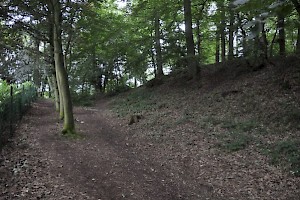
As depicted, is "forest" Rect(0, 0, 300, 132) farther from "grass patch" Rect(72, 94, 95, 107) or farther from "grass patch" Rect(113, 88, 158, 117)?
"grass patch" Rect(113, 88, 158, 117)

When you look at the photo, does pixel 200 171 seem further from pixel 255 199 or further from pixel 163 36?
pixel 163 36

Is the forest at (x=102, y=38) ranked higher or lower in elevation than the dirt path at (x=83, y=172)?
higher

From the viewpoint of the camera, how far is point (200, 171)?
6809 mm

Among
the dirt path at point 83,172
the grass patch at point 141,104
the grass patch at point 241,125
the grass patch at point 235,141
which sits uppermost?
the grass patch at point 141,104

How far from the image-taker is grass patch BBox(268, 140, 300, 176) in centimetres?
606

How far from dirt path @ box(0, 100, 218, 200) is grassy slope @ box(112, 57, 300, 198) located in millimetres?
1274

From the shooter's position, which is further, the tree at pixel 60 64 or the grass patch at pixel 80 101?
the grass patch at pixel 80 101

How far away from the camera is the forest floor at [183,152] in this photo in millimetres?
5711

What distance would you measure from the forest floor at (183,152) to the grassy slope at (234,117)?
0.03 m

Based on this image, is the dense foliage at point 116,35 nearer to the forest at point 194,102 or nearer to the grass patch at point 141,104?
the forest at point 194,102

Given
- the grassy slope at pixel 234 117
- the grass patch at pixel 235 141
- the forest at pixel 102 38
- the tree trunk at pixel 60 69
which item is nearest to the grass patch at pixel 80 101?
the forest at pixel 102 38

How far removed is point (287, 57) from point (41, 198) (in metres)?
11.1

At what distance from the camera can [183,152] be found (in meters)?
8.06

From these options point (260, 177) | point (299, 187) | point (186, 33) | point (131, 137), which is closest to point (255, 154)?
point (260, 177)
